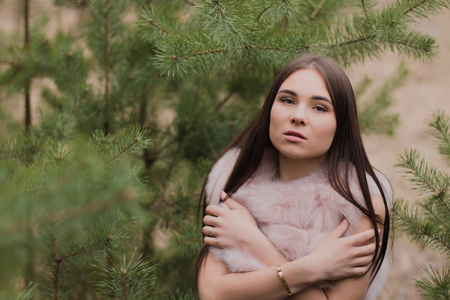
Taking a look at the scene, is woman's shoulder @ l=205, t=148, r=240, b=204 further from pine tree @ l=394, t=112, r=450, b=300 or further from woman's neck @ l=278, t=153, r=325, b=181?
pine tree @ l=394, t=112, r=450, b=300

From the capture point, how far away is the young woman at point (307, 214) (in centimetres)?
91

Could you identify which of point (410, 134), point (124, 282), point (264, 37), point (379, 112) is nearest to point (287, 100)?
point (264, 37)

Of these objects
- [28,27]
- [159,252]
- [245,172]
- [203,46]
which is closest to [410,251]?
[159,252]

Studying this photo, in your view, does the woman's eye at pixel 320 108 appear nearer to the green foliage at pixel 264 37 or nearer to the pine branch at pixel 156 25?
the green foliage at pixel 264 37

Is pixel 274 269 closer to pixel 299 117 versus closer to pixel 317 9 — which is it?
pixel 299 117

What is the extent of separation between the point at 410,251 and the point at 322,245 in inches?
72.3

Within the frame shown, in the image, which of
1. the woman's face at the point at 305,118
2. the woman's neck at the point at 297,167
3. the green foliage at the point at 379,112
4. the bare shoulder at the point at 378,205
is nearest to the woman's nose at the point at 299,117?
the woman's face at the point at 305,118

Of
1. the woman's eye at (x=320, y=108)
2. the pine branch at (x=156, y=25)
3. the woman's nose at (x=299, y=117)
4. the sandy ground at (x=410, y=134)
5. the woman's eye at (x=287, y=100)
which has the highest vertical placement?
the pine branch at (x=156, y=25)

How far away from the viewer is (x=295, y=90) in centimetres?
98

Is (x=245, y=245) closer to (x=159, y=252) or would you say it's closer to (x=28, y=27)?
(x=159, y=252)

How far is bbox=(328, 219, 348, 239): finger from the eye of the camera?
0.92m

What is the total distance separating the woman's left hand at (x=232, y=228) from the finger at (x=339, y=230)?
0.15 metres

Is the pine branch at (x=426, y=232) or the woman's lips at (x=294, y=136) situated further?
the pine branch at (x=426, y=232)

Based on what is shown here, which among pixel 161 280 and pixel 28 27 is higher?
pixel 28 27
